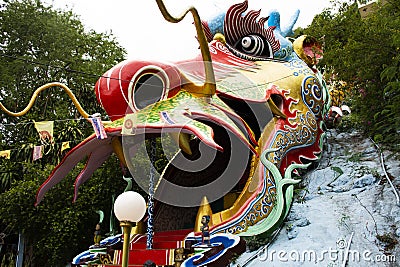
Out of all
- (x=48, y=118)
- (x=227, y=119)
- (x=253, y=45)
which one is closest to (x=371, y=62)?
(x=253, y=45)

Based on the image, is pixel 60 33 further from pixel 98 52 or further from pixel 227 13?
pixel 227 13

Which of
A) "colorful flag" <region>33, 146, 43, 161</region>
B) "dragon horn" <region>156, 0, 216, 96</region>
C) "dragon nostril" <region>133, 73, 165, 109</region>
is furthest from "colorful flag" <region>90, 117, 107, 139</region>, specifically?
"colorful flag" <region>33, 146, 43, 161</region>

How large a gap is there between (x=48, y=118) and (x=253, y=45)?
8363 mm

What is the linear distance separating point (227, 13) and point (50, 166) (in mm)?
5978

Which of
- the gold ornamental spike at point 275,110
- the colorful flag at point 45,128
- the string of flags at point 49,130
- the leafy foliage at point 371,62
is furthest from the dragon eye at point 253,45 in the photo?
the colorful flag at point 45,128

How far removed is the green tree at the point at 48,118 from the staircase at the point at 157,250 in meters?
2.38

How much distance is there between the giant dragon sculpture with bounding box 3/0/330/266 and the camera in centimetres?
645

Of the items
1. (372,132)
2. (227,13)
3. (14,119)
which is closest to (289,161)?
(372,132)

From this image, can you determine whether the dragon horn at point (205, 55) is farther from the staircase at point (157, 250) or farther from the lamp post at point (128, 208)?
the lamp post at point (128, 208)

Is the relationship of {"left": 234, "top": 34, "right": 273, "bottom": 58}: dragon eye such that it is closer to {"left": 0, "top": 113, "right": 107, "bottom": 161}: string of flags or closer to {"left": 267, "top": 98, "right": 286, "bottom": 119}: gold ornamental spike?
{"left": 267, "top": 98, "right": 286, "bottom": 119}: gold ornamental spike

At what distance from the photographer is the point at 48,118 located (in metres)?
14.7

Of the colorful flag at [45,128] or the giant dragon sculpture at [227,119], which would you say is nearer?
the giant dragon sculpture at [227,119]

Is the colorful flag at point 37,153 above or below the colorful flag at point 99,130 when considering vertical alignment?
below

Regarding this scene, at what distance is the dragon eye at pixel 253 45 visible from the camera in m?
8.55
